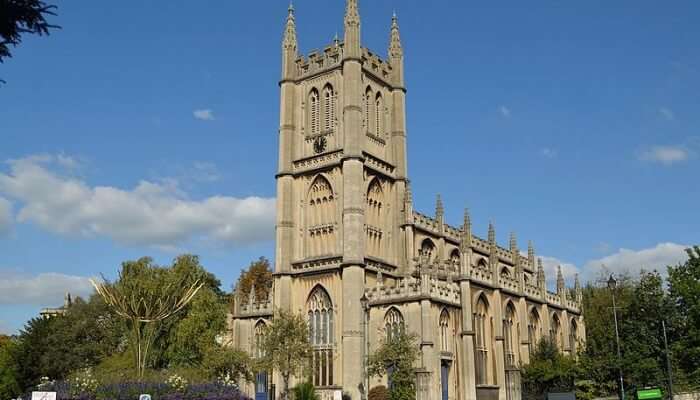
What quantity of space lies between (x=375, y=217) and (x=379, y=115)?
309 inches

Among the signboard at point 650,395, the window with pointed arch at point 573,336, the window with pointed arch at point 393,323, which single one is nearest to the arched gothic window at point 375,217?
the window with pointed arch at point 393,323

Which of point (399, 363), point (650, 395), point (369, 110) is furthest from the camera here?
point (369, 110)

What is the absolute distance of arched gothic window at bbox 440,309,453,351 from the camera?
43750 mm

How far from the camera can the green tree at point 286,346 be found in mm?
42694

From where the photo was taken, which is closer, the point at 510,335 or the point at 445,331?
the point at 445,331

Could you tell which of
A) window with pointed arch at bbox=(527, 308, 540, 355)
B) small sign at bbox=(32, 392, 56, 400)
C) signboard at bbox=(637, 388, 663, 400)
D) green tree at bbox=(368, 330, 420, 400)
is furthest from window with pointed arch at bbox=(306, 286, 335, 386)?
small sign at bbox=(32, 392, 56, 400)

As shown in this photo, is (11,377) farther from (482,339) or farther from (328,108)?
(482,339)

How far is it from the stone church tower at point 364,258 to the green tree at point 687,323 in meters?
10.2

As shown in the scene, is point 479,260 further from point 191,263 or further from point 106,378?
point 106,378

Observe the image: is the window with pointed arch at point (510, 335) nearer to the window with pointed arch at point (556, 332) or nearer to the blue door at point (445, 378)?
the window with pointed arch at point (556, 332)

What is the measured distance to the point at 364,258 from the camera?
46.9 m

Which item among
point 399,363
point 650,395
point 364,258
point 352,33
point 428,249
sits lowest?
point 650,395

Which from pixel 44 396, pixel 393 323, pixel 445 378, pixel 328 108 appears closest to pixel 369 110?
pixel 328 108

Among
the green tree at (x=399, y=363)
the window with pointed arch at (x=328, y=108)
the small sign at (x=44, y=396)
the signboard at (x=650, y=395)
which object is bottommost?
the signboard at (x=650, y=395)
